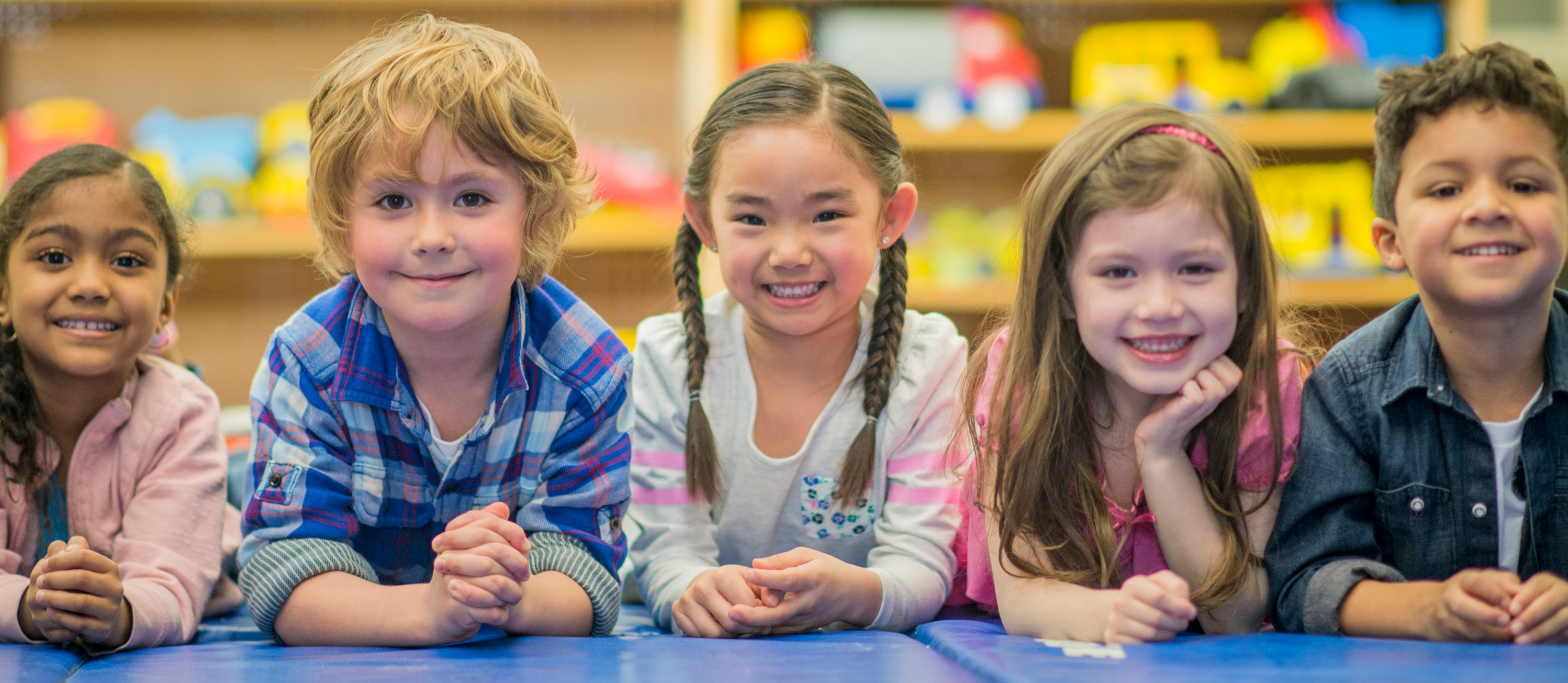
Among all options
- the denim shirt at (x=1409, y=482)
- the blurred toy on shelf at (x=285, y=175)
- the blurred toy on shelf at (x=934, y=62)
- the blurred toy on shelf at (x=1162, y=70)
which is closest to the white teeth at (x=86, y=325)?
the denim shirt at (x=1409, y=482)

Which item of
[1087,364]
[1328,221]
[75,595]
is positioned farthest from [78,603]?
[1328,221]

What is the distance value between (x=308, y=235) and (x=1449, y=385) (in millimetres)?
2505

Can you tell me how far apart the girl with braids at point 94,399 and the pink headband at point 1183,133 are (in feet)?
3.79

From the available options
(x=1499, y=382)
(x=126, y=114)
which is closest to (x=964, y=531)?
(x=1499, y=382)

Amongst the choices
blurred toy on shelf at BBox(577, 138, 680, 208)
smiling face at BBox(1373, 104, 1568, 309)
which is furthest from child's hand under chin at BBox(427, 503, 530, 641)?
blurred toy on shelf at BBox(577, 138, 680, 208)

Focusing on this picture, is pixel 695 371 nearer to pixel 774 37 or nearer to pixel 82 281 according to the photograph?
pixel 82 281

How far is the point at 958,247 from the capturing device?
3123 millimetres

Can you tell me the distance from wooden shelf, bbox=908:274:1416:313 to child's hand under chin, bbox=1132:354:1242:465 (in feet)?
5.75

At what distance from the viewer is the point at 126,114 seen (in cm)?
311

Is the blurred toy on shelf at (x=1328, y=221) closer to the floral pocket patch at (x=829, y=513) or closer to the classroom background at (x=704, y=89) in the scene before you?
the classroom background at (x=704, y=89)

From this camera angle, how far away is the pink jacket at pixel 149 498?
4.29 feet

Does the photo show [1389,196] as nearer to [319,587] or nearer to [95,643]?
[319,587]

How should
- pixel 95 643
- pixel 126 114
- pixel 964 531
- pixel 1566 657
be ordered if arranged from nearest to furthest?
pixel 1566 657 → pixel 95 643 → pixel 964 531 → pixel 126 114

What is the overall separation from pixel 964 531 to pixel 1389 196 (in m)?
0.64
